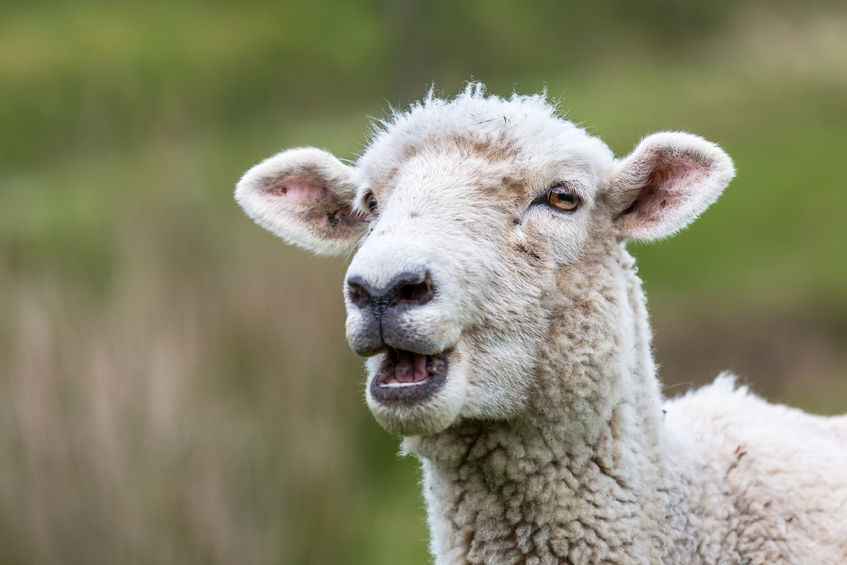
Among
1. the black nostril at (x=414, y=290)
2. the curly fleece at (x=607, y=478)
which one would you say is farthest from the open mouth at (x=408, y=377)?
the curly fleece at (x=607, y=478)

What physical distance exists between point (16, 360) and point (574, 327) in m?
6.52

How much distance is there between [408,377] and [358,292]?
30 cm

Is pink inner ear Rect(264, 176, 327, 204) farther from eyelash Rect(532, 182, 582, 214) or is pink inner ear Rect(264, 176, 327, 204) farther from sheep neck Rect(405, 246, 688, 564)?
sheep neck Rect(405, 246, 688, 564)

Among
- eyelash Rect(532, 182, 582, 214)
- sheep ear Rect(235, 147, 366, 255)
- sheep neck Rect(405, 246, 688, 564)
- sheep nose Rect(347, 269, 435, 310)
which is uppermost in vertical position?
sheep ear Rect(235, 147, 366, 255)

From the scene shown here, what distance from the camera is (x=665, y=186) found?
5051 mm

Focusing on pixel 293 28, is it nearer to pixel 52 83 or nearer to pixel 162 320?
pixel 52 83

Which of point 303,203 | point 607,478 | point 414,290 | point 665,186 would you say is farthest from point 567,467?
point 303,203

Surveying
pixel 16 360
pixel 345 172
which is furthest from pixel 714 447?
pixel 16 360

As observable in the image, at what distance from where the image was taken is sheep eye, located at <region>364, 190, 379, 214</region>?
16.6 ft

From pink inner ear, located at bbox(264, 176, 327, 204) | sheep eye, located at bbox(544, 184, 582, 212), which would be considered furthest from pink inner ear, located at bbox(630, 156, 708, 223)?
pink inner ear, located at bbox(264, 176, 327, 204)

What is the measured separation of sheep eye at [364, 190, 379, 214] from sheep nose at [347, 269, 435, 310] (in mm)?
833

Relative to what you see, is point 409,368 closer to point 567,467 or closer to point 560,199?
point 567,467

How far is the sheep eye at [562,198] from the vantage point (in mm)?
4766

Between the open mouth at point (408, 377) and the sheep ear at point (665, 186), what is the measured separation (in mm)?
967
